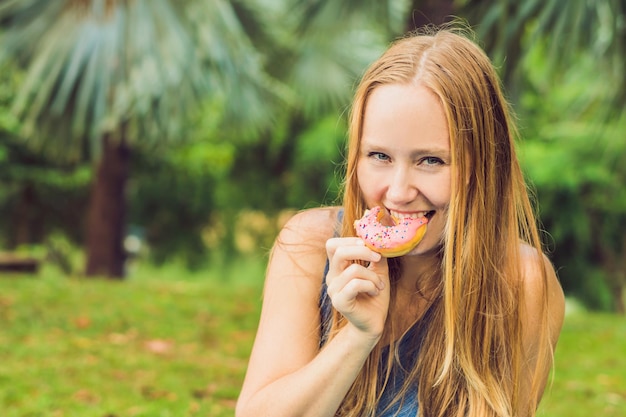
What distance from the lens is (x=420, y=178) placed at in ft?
5.67

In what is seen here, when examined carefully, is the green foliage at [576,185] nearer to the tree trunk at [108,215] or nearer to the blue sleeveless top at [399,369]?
the tree trunk at [108,215]

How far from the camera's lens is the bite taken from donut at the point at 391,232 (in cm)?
172

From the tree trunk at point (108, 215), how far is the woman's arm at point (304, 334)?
25.2 ft

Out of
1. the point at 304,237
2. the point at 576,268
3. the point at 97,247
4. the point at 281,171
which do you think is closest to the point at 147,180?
the point at 281,171

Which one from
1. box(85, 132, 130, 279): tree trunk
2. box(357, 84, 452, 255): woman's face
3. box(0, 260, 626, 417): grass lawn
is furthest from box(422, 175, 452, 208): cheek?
box(85, 132, 130, 279): tree trunk

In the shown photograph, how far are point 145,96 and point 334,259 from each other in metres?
4.98

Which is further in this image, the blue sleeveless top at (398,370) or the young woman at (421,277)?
the blue sleeveless top at (398,370)

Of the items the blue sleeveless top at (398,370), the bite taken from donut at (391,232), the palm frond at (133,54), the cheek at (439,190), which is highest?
the palm frond at (133,54)

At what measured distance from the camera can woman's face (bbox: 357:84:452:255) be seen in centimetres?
171

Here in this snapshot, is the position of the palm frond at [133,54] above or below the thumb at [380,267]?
above

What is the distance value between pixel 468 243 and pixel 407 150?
244 millimetres

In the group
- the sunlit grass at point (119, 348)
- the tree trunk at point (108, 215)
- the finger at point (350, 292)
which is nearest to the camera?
the finger at point (350, 292)

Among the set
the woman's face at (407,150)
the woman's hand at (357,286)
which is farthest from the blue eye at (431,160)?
the woman's hand at (357,286)

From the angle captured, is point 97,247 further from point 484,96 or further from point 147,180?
point 484,96
